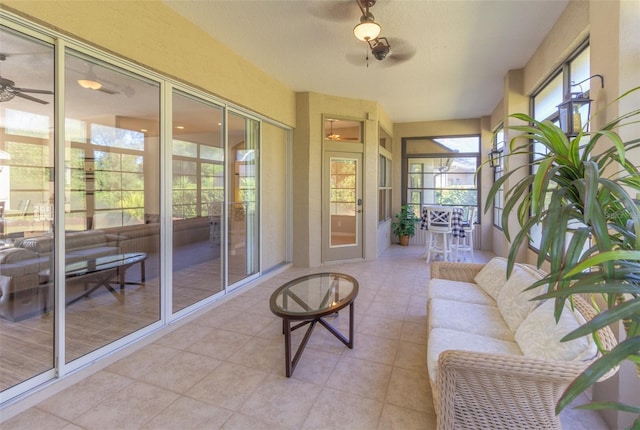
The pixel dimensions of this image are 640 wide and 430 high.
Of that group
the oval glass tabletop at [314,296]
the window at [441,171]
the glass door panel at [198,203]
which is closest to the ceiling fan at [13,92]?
the glass door panel at [198,203]

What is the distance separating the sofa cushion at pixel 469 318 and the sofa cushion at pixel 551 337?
177 mm

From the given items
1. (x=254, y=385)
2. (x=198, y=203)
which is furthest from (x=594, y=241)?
(x=198, y=203)

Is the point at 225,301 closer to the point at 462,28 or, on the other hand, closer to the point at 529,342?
the point at 529,342

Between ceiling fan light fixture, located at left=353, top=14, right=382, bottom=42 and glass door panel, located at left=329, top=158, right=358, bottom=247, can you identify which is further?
glass door panel, located at left=329, top=158, right=358, bottom=247

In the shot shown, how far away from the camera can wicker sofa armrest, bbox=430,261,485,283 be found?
9.68 ft

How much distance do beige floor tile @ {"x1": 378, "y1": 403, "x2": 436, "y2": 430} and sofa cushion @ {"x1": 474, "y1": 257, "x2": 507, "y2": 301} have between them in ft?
3.93

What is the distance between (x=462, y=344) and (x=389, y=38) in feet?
9.82

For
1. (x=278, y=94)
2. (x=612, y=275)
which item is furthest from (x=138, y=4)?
(x=612, y=275)

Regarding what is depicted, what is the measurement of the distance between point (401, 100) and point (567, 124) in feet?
11.6

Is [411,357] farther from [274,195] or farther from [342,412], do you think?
[274,195]

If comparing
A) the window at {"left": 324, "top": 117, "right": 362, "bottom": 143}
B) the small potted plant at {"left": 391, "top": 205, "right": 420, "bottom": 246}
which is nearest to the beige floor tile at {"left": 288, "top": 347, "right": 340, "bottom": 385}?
the window at {"left": 324, "top": 117, "right": 362, "bottom": 143}

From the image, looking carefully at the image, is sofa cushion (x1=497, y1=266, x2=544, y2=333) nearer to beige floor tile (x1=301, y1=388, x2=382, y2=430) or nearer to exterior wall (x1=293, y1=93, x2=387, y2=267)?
beige floor tile (x1=301, y1=388, x2=382, y2=430)

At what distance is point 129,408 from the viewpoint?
5.77 ft

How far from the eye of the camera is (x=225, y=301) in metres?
3.47
